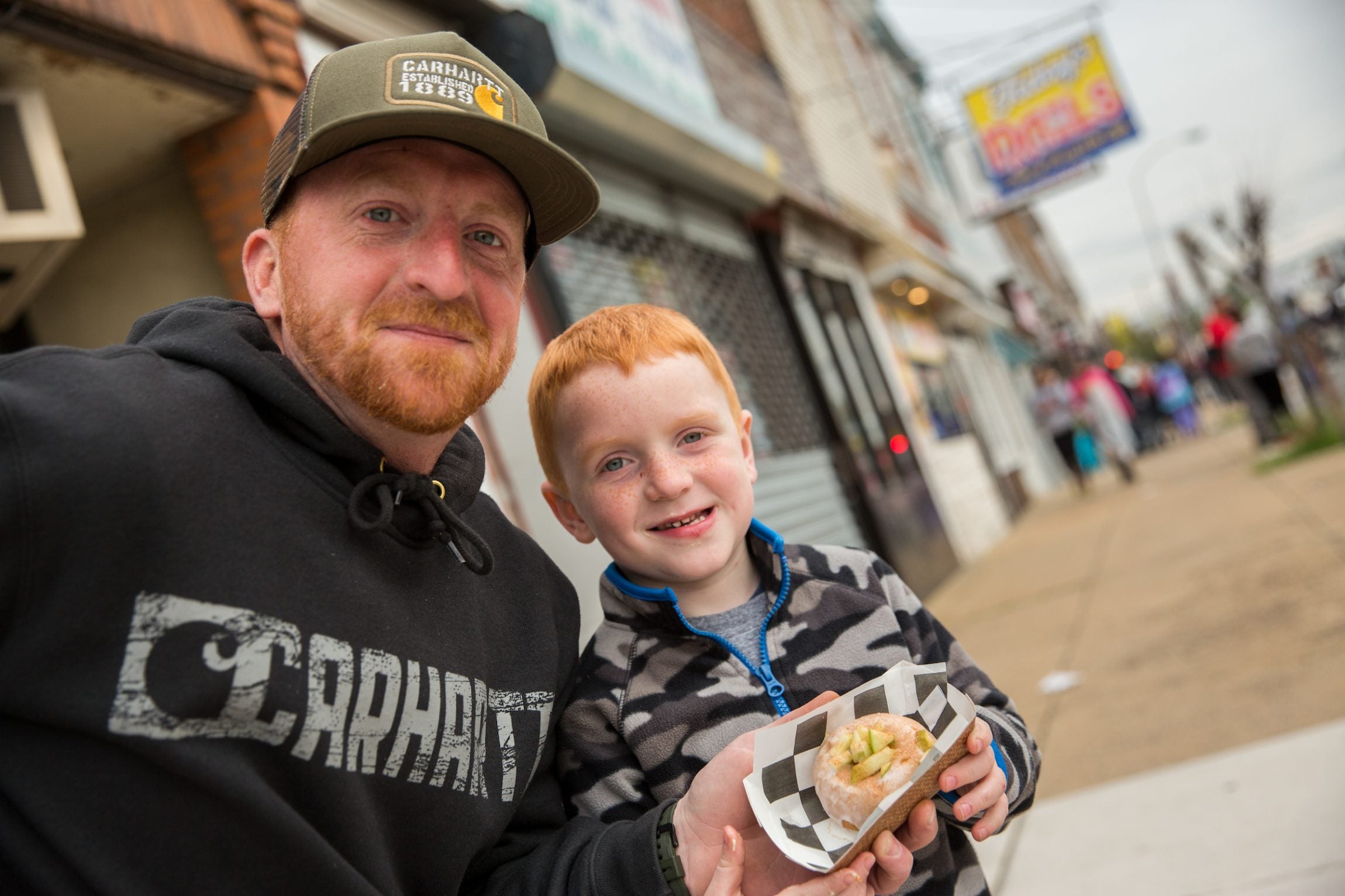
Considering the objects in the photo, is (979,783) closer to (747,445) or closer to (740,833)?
(740,833)

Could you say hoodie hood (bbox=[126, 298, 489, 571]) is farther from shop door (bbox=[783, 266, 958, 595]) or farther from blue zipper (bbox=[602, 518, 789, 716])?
shop door (bbox=[783, 266, 958, 595])

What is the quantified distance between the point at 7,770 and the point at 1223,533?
7117 mm

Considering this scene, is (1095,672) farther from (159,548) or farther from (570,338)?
(159,548)

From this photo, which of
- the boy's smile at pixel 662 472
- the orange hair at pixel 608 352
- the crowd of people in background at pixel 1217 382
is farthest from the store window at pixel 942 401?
the boy's smile at pixel 662 472

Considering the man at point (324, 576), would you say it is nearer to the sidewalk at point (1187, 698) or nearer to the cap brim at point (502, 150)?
the cap brim at point (502, 150)

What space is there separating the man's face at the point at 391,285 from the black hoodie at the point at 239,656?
8cm

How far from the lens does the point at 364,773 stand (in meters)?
1.28

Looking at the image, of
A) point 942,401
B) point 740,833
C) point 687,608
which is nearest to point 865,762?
point 740,833

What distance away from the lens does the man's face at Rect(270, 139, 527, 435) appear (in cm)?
137

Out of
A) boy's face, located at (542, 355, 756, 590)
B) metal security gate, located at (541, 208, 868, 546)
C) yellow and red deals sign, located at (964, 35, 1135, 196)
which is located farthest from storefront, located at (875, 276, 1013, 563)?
boy's face, located at (542, 355, 756, 590)

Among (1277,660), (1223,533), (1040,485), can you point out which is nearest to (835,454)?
(1223,533)

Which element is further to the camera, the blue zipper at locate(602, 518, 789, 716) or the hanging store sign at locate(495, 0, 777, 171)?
the hanging store sign at locate(495, 0, 777, 171)

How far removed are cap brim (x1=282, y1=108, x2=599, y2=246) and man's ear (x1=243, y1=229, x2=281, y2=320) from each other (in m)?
0.15

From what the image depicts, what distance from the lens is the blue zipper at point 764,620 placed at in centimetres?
167
